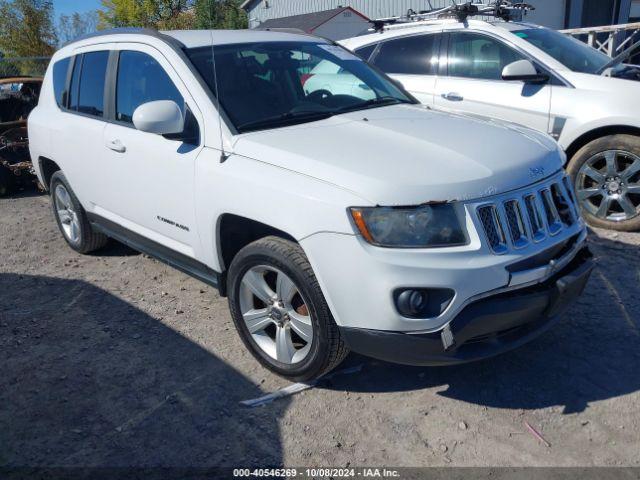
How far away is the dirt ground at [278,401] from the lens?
9.34 feet

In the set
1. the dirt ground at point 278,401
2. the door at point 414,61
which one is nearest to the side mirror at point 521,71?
A: the door at point 414,61

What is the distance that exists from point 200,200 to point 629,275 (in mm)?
3263

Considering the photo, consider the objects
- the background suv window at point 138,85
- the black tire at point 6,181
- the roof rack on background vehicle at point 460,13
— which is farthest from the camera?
the black tire at point 6,181

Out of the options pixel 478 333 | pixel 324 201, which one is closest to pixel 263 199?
pixel 324 201

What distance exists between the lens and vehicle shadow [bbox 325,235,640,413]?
320cm

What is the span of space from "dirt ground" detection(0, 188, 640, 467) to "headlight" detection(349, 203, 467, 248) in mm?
985

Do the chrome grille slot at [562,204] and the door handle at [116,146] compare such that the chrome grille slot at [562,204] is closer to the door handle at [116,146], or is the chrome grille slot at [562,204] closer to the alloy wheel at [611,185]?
the alloy wheel at [611,185]

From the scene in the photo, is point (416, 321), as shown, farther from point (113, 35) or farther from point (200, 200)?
point (113, 35)

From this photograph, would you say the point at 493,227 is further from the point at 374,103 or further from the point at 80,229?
the point at 80,229

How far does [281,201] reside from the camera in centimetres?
292

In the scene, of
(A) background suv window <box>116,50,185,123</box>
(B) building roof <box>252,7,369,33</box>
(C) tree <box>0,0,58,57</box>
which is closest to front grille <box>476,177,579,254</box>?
(A) background suv window <box>116,50,185,123</box>

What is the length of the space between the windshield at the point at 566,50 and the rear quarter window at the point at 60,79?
421cm

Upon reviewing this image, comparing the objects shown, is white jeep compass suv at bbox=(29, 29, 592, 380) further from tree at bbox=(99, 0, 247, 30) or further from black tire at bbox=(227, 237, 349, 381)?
tree at bbox=(99, 0, 247, 30)

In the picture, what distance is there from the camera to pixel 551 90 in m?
5.52
